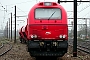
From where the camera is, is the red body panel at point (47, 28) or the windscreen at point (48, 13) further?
the windscreen at point (48, 13)

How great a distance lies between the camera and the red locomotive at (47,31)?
11.3m

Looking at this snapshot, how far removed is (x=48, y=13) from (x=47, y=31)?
3.51 feet

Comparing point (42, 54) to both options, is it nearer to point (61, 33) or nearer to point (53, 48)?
point (53, 48)

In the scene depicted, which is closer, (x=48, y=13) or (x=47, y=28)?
(x=47, y=28)

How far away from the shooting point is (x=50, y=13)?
11.9 m

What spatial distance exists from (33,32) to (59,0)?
10.7 metres

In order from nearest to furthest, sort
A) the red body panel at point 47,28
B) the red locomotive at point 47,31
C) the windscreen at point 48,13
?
the red locomotive at point 47,31 < the red body panel at point 47,28 < the windscreen at point 48,13

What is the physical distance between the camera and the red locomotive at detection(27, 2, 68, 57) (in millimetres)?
11273

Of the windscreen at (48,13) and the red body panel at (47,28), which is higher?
the windscreen at (48,13)

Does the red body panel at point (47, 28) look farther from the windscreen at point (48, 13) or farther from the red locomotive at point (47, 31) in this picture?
the windscreen at point (48, 13)

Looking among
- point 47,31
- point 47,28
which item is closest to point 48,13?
point 47,28

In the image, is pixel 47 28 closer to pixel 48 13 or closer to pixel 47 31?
pixel 47 31

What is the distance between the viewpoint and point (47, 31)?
11.5 m

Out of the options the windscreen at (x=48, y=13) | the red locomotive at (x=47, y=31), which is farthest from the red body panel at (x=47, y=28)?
the windscreen at (x=48, y=13)
